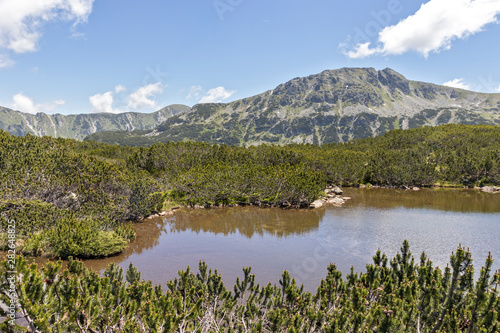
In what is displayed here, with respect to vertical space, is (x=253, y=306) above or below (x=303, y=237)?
above

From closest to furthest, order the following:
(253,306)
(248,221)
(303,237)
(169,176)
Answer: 1. (253,306)
2. (303,237)
3. (248,221)
4. (169,176)

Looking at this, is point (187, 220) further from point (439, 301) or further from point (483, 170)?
point (483, 170)

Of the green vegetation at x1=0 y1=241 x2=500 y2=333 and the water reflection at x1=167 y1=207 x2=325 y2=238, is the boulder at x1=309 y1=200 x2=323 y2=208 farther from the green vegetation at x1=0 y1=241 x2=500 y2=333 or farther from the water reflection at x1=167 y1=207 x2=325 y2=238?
the green vegetation at x1=0 y1=241 x2=500 y2=333

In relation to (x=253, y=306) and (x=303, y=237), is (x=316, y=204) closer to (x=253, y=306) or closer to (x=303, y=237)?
(x=303, y=237)

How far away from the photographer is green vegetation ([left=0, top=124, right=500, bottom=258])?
2184cm

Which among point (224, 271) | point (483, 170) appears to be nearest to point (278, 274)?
point (224, 271)

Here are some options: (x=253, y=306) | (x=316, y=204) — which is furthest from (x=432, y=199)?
(x=253, y=306)

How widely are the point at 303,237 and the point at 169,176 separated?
2531 centimetres

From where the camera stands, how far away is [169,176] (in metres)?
44.7

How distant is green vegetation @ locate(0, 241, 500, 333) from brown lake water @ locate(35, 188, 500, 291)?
265 inches

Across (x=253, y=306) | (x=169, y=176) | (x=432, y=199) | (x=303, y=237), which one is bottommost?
(x=303, y=237)

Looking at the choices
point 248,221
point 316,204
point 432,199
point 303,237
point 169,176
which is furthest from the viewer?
point 432,199

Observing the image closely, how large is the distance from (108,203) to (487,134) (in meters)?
96.8

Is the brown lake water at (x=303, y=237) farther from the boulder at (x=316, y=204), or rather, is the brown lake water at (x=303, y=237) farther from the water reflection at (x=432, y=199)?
the boulder at (x=316, y=204)
